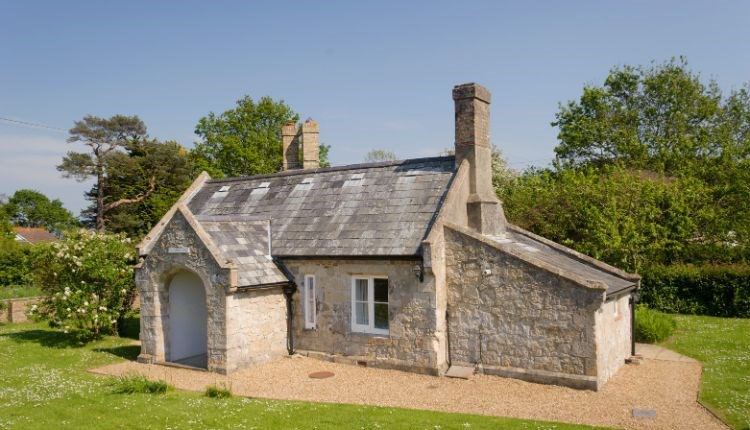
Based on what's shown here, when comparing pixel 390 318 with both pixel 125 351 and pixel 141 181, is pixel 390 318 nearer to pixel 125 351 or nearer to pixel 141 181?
pixel 125 351

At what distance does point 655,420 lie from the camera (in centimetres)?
1044

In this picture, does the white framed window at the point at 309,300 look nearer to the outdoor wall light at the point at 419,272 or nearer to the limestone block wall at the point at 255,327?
the limestone block wall at the point at 255,327

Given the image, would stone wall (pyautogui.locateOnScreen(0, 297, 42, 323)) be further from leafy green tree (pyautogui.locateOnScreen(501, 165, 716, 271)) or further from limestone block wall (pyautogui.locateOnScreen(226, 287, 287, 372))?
leafy green tree (pyautogui.locateOnScreen(501, 165, 716, 271))

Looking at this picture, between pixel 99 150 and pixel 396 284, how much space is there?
3868cm

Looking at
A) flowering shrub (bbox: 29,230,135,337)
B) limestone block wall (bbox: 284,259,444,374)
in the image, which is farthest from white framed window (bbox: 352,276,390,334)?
flowering shrub (bbox: 29,230,135,337)

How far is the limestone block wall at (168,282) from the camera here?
14586mm

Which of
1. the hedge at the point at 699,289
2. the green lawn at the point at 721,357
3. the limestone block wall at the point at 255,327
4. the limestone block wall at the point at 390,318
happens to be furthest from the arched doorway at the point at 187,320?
the hedge at the point at 699,289

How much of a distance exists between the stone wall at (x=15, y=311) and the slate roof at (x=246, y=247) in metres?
15.8

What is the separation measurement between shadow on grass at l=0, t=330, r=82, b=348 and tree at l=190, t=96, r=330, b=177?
2533cm

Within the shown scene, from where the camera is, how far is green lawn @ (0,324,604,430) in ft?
34.1

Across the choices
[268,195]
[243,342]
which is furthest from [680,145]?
[243,342]

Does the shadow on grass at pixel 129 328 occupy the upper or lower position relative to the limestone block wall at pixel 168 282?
lower

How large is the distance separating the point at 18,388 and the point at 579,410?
43.3 ft

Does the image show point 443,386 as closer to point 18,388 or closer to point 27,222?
point 18,388
